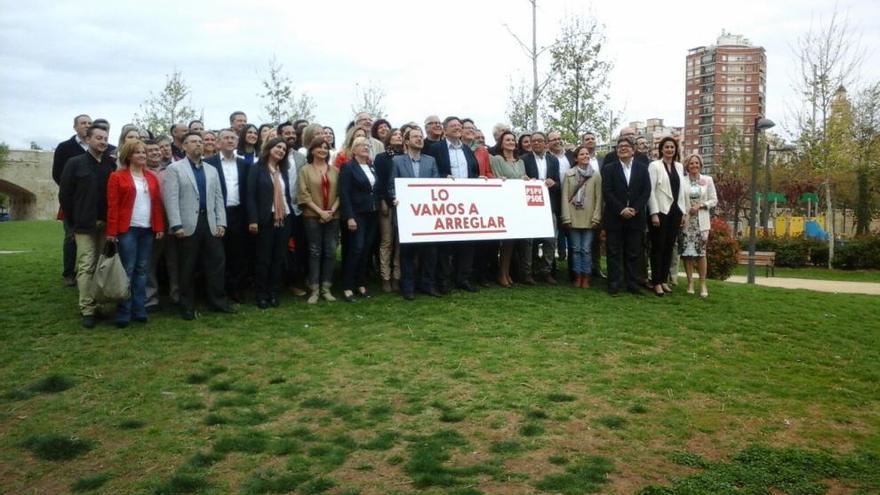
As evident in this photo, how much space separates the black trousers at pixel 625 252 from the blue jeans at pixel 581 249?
1.24 ft

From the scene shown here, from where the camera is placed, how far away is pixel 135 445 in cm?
494

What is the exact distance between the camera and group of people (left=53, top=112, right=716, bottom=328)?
7805 millimetres

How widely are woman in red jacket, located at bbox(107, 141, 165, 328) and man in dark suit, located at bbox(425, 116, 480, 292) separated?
393 centimetres

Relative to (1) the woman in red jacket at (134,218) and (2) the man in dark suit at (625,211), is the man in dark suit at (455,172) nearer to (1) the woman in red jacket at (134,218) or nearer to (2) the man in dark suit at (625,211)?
(2) the man in dark suit at (625,211)

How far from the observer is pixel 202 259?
852 cm

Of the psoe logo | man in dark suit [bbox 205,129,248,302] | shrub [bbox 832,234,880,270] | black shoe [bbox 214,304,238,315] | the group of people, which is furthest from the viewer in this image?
shrub [bbox 832,234,880,270]

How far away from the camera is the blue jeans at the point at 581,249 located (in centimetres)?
1088

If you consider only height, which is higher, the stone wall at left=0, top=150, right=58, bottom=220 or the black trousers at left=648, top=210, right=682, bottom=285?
the stone wall at left=0, top=150, right=58, bottom=220

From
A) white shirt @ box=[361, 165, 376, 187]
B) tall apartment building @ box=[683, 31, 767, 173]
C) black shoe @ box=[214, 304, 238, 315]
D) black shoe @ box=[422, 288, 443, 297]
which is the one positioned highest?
tall apartment building @ box=[683, 31, 767, 173]

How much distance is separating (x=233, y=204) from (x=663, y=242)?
635 cm

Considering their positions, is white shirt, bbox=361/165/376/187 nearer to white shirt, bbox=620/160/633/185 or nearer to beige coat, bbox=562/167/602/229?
beige coat, bbox=562/167/602/229

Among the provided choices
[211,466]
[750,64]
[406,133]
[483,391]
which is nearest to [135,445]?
[211,466]

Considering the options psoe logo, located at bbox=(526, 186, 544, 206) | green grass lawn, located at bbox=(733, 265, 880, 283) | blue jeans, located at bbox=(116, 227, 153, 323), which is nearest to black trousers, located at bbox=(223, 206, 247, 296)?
blue jeans, located at bbox=(116, 227, 153, 323)

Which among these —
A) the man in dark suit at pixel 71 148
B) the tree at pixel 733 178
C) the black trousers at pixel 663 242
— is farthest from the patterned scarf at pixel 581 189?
the tree at pixel 733 178
